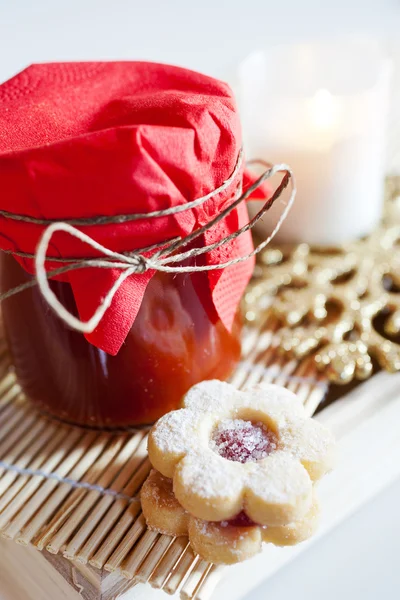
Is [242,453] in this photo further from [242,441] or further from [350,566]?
[350,566]

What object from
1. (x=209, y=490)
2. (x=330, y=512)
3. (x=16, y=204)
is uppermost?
(x=16, y=204)

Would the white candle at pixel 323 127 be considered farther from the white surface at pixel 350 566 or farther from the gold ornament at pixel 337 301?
the white surface at pixel 350 566

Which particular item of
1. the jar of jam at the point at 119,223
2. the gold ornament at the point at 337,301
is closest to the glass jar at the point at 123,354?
the jar of jam at the point at 119,223

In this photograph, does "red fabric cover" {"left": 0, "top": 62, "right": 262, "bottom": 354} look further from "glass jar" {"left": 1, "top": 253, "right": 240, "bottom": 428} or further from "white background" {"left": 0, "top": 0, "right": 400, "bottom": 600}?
"white background" {"left": 0, "top": 0, "right": 400, "bottom": 600}

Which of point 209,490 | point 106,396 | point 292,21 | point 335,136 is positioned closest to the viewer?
point 209,490

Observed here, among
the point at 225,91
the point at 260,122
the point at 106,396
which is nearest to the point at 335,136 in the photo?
the point at 260,122

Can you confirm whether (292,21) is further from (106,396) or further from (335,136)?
(106,396)
